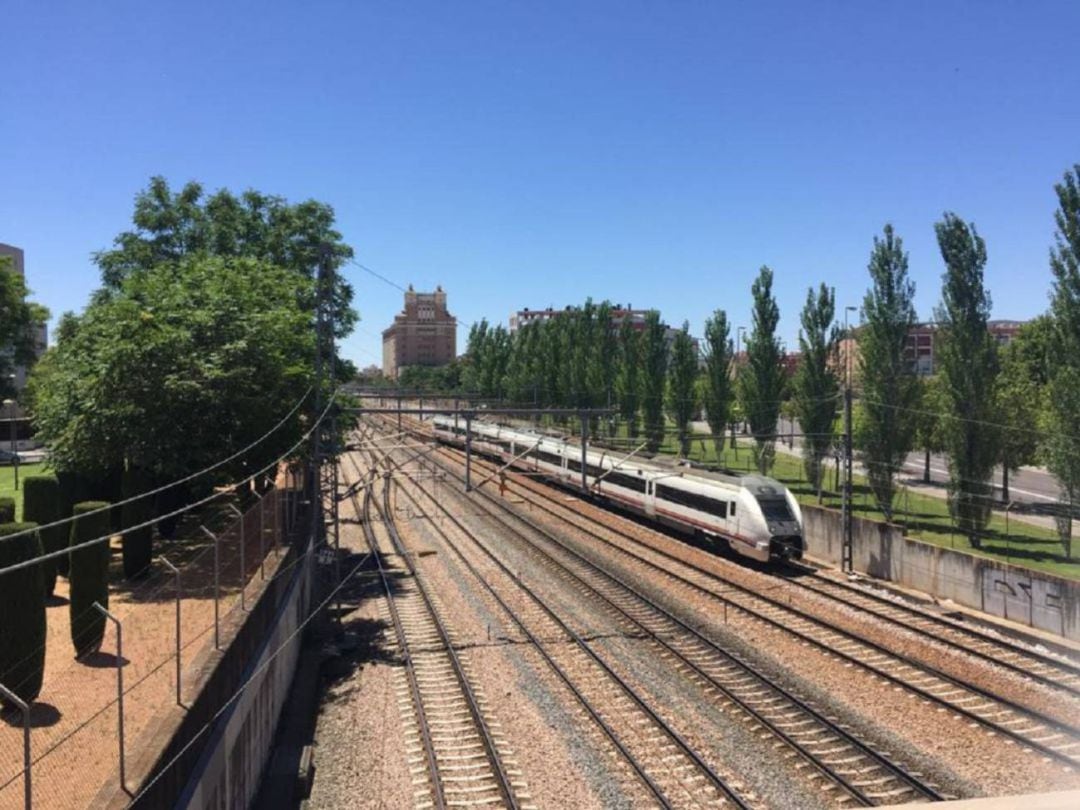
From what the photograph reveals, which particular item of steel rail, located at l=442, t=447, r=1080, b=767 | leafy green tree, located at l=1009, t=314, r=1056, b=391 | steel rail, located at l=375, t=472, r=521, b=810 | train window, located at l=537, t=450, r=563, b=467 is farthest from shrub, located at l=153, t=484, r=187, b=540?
leafy green tree, located at l=1009, t=314, r=1056, b=391

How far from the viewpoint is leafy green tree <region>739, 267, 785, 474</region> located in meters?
45.2

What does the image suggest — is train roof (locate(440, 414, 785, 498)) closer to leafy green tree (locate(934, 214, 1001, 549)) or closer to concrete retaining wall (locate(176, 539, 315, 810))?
leafy green tree (locate(934, 214, 1001, 549))

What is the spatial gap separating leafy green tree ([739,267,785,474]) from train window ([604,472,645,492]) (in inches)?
421

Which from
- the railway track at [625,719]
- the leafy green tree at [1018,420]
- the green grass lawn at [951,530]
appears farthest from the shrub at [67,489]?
the leafy green tree at [1018,420]

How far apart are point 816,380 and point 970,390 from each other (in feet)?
38.6

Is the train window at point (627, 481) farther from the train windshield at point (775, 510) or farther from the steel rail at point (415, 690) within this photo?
the steel rail at point (415, 690)

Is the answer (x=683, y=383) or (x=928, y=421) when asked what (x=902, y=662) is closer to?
(x=928, y=421)

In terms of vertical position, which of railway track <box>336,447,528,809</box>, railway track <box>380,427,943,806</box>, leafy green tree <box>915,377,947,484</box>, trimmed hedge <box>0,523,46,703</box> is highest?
leafy green tree <box>915,377,947,484</box>

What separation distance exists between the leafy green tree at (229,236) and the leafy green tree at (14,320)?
59.5 feet

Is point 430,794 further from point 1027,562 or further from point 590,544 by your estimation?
point 1027,562

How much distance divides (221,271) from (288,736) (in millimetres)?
13760

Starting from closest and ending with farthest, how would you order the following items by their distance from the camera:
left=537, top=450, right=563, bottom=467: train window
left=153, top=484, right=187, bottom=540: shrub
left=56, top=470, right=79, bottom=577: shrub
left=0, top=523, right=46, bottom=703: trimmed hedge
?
1. left=0, top=523, right=46, bottom=703: trimmed hedge
2. left=56, top=470, right=79, bottom=577: shrub
3. left=153, top=484, right=187, bottom=540: shrub
4. left=537, top=450, right=563, bottom=467: train window

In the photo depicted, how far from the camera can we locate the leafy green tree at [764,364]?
4519 cm

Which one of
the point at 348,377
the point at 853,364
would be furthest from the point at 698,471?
the point at 348,377
